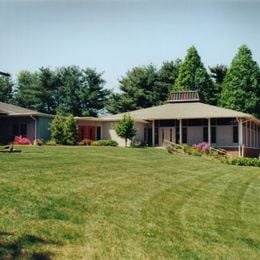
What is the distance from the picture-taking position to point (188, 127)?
146 ft

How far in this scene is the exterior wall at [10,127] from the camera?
43062 mm

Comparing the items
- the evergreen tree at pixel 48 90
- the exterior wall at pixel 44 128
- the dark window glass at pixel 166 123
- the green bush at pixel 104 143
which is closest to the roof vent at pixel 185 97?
the dark window glass at pixel 166 123

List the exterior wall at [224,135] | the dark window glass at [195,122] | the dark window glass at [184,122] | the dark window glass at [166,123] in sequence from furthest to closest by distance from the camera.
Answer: the dark window glass at [166,123] → the dark window glass at [184,122] → the dark window glass at [195,122] → the exterior wall at [224,135]

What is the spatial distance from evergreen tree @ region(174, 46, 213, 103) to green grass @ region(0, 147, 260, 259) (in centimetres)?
4905

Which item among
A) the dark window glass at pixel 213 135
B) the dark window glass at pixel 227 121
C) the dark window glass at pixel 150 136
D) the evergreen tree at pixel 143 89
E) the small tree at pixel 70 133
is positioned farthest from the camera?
the evergreen tree at pixel 143 89

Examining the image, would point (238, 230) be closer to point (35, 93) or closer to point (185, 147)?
point (185, 147)

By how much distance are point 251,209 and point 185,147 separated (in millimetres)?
24311

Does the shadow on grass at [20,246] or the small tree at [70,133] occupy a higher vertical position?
the small tree at [70,133]

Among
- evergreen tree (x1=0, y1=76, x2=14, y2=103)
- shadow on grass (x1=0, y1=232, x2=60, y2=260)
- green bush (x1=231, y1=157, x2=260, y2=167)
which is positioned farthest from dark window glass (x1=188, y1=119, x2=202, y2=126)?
evergreen tree (x1=0, y1=76, x2=14, y2=103)

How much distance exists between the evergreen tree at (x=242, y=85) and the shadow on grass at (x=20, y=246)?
54.5 m

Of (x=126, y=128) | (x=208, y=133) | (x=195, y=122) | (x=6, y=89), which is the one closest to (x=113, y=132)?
(x=126, y=128)

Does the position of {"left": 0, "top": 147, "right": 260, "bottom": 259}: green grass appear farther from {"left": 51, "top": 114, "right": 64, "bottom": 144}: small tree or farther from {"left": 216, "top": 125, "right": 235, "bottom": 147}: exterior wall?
{"left": 216, "top": 125, "right": 235, "bottom": 147}: exterior wall

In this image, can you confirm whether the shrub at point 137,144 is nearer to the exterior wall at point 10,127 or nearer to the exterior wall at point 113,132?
the exterior wall at point 113,132

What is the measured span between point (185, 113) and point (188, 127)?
56.4 inches
